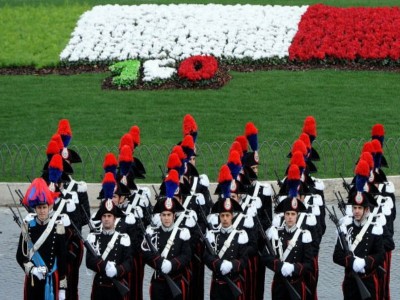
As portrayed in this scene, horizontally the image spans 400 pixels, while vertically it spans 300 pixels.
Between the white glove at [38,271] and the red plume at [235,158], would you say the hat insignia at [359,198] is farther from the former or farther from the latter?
the white glove at [38,271]

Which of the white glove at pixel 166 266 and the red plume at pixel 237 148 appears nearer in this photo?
the white glove at pixel 166 266

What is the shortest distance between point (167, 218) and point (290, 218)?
120 centimetres

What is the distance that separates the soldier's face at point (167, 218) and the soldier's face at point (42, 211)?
1117mm

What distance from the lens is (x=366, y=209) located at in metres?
12.9

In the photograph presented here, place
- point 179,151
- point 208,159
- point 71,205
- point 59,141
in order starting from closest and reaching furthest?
point 179,151
point 71,205
point 59,141
point 208,159

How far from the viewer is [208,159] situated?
2114cm

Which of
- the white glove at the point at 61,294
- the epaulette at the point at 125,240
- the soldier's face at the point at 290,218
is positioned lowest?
the white glove at the point at 61,294

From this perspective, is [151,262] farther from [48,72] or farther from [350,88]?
[48,72]

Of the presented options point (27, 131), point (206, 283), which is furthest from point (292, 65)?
point (206, 283)

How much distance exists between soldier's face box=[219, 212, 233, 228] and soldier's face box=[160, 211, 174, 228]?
1.61 feet

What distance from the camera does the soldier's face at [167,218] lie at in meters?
12.8

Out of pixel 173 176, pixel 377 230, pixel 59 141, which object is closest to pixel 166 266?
pixel 173 176

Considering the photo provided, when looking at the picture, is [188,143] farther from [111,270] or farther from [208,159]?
[208,159]

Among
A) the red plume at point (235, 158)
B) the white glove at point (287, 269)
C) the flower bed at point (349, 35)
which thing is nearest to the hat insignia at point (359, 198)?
the white glove at point (287, 269)
